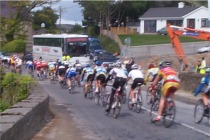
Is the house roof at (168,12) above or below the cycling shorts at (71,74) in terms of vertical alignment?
above

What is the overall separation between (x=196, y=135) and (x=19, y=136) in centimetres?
508

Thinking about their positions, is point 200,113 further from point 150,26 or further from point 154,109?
point 150,26

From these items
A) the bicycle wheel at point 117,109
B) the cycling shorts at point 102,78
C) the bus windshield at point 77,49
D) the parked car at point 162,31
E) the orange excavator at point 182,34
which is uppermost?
the parked car at point 162,31

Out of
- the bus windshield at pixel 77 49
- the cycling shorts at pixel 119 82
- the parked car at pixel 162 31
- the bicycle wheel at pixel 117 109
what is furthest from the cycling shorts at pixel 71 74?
the parked car at pixel 162 31

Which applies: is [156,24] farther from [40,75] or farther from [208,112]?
[208,112]

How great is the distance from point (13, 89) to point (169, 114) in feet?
22.6

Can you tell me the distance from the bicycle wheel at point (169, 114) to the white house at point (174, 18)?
57.0m

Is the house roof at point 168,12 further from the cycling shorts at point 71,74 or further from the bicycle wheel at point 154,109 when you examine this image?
the bicycle wheel at point 154,109

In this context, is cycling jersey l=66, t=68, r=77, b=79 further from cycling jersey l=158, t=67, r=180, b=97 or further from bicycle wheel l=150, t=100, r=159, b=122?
cycling jersey l=158, t=67, r=180, b=97

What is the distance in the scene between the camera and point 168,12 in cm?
7881

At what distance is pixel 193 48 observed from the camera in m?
58.3

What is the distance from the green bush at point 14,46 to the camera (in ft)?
239

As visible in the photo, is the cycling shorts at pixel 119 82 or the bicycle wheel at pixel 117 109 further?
the cycling shorts at pixel 119 82

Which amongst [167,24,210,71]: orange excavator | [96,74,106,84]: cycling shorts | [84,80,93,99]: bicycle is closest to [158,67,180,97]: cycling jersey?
[96,74,106,84]: cycling shorts
